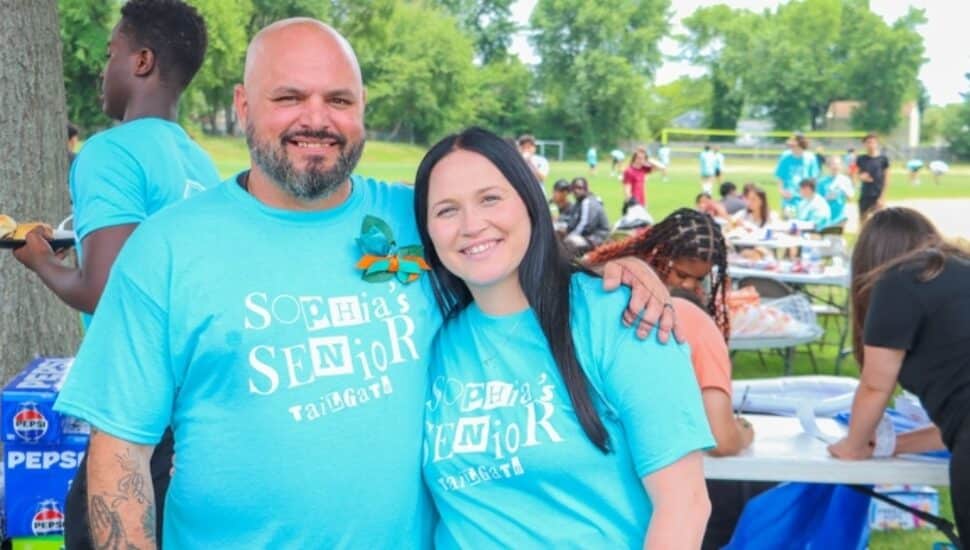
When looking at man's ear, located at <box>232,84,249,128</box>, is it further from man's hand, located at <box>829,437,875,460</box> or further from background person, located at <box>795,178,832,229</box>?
background person, located at <box>795,178,832,229</box>

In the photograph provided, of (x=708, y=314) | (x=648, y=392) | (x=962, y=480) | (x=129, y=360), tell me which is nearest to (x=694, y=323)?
(x=708, y=314)

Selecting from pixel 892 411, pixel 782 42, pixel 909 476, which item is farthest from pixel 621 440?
pixel 782 42

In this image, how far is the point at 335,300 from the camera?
213 cm

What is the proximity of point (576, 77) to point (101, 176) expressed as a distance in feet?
238

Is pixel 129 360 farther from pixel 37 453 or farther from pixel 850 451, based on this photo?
pixel 850 451

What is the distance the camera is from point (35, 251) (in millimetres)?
3016

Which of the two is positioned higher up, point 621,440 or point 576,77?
point 576,77

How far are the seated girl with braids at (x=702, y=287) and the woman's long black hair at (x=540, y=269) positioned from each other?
115cm

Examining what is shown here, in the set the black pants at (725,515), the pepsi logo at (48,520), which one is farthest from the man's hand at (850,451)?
the pepsi logo at (48,520)

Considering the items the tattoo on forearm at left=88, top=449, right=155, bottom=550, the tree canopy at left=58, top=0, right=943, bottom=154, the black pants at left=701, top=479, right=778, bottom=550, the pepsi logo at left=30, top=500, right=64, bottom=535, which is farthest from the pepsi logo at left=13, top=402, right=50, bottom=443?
the tree canopy at left=58, top=0, right=943, bottom=154

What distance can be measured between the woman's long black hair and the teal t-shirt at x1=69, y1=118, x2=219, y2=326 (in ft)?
3.33

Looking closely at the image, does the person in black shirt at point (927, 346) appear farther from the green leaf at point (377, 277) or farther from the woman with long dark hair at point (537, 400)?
the green leaf at point (377, 277)

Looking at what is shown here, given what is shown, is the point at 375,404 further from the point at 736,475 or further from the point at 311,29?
the point at 736,475

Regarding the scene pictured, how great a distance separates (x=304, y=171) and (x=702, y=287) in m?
2.32
